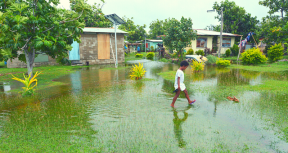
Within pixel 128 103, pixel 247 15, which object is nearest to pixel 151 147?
pixel 128 103

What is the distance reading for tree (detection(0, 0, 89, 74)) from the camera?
8.73 metres

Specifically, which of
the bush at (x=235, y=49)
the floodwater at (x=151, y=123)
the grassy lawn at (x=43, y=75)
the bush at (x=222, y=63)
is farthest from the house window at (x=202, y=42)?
the floodwater at (x=151, y=123)

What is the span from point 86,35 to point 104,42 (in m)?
2.04

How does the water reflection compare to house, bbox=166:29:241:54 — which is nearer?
the water reflection

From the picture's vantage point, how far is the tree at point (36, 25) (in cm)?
873

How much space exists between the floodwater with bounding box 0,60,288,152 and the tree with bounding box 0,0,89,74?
108 inches

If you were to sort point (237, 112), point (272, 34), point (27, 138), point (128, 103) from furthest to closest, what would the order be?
point (272, 34) < point (128, 103) < point (237, 112) < point (27, 138)

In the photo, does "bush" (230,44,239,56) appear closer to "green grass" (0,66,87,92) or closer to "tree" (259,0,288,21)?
"tree" (259,0,288,21)

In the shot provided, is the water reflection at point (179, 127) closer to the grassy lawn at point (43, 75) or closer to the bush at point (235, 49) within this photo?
the grassy lawn at point (43, 75)

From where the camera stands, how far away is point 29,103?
23.3 ft

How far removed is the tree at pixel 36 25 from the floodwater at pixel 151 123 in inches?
108

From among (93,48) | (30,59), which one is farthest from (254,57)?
(30,59)

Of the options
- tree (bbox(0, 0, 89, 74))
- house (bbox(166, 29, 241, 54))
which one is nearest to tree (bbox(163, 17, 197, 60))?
house (bbox(166, 29, 241, 54))

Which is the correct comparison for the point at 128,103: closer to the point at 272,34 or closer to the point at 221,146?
the point at 221,146
